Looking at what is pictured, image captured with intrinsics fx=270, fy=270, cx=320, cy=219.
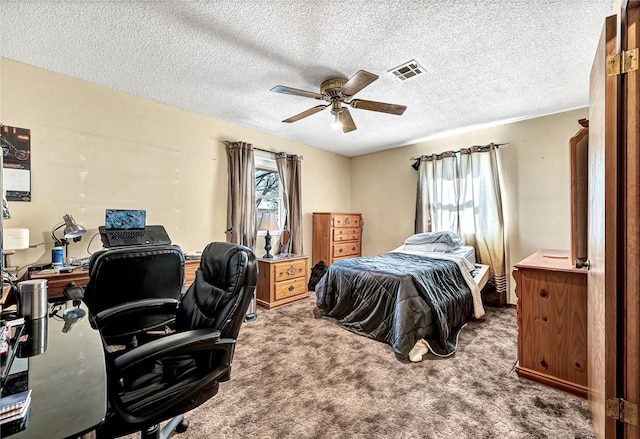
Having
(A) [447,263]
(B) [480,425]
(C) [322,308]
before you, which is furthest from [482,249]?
(B) [480,425]

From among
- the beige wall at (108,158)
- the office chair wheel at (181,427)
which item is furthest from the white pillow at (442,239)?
the office chair wheel at (181,427)

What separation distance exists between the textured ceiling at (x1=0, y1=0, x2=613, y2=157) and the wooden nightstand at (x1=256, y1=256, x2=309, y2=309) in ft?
6.57

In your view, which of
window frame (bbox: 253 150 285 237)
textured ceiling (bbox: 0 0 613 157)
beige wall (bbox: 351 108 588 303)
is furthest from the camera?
window frame (bbox: 253 150 285 237)

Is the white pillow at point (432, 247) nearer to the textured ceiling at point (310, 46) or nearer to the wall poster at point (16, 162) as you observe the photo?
the textured ceiling at point (310, 46)

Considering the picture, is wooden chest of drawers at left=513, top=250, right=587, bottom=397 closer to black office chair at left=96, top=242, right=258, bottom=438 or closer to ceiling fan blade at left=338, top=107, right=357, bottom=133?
ceiling fan blade at left=338, top=107, right=357, bottom=133

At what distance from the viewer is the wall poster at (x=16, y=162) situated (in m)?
2.19

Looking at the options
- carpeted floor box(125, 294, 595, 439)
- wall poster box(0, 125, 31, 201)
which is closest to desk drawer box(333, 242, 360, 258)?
carpeted floor box(125, 294, 595, 439)

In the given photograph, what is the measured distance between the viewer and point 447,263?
3.04 meters

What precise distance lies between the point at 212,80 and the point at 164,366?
2.39 meters

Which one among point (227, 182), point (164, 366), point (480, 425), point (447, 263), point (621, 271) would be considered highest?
point (227, 182)

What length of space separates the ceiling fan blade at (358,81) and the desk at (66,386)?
2034mm

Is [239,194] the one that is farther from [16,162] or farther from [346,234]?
[346,234]

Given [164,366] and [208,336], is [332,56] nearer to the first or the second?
[208,336]

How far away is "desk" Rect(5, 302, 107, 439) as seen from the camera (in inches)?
24.1
